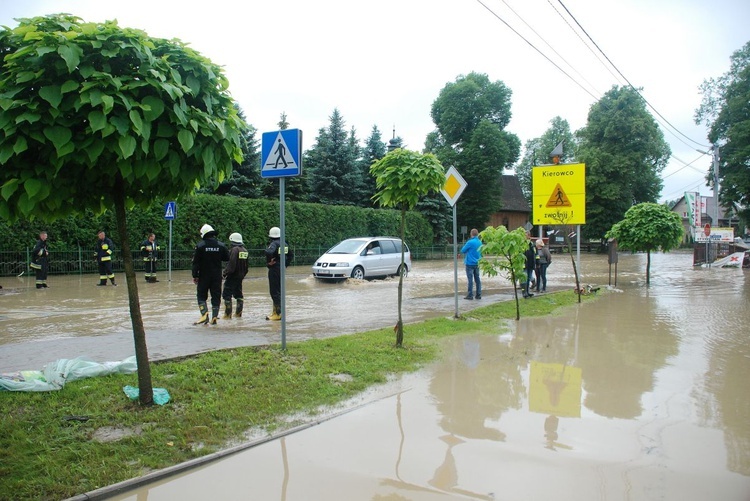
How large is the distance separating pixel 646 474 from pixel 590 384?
2561 mm

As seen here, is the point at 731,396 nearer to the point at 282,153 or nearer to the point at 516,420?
the point at 516,420

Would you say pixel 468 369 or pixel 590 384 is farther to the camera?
pixel 468 369

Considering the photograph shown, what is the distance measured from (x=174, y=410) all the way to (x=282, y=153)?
3518mm

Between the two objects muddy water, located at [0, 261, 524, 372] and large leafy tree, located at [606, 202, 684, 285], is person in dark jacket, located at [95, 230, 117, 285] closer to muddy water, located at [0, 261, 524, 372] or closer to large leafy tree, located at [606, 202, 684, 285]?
→ muddy water, located at [0, 261, 524, 372]

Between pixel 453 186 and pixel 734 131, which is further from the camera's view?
pixel 734 131

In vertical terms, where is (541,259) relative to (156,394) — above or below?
above

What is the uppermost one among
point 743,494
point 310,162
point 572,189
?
point 310,162

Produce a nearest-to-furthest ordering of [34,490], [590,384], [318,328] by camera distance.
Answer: [34,490]
[590,384]
[318,328]

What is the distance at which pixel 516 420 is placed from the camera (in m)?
5.11

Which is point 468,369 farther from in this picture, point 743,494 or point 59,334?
point 59,334

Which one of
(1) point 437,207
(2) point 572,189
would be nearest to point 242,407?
(2) point 572,189

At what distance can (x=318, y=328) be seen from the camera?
1002cm

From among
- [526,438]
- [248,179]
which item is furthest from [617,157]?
[526,438]

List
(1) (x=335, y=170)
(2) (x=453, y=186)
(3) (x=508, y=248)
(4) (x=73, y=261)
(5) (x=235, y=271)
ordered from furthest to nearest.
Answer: (1) (x=335, y=170), (4) (x=73, y=261), (3) (x=508, y=248), (5) (x=235, y=271), (2) (x=453, y=186)
